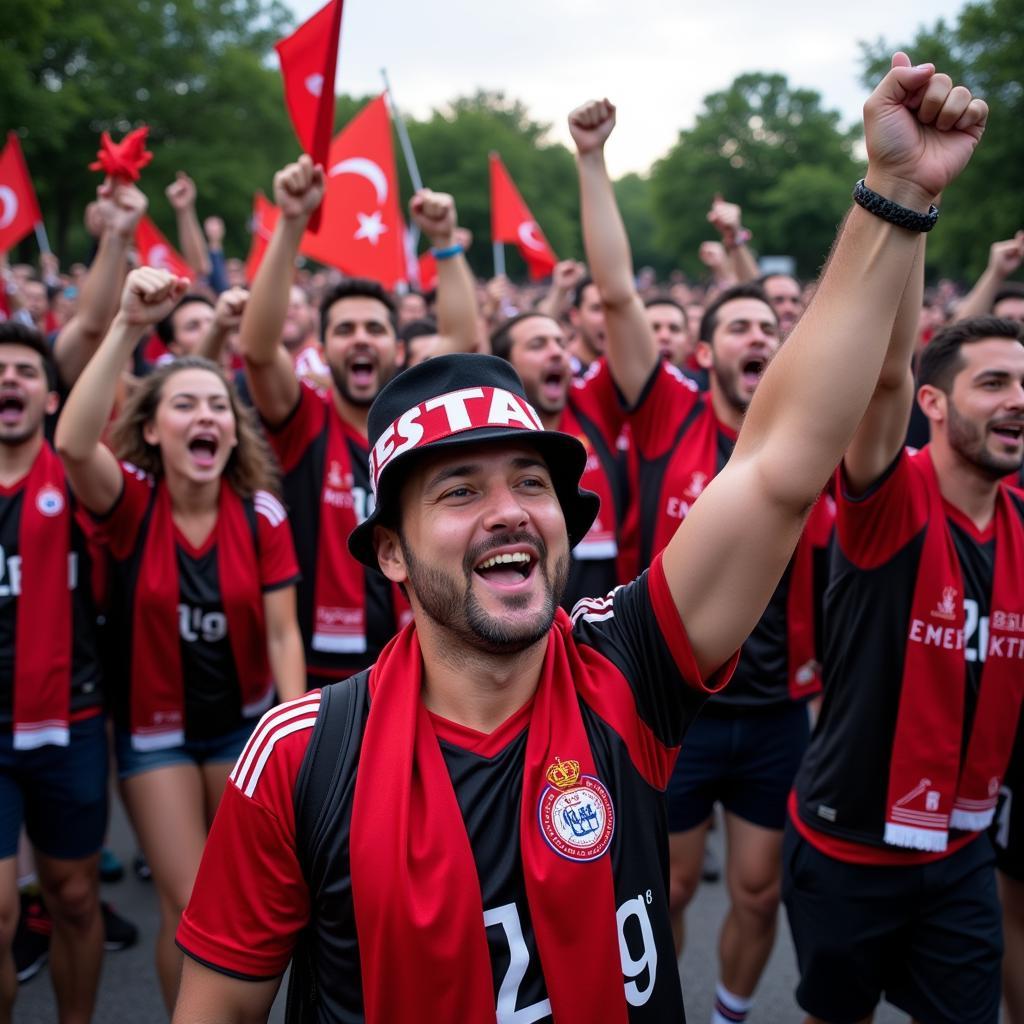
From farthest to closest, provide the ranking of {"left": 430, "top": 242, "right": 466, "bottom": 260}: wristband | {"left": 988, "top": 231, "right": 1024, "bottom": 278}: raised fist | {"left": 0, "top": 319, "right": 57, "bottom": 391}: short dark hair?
{"left": 988, "top": 231, "right": 1024, "bottom": 278}: raised fist, {"left": 430, "top": 242, "right": 466, "bottom": 260}: wristband, {"left": 0, "top": 319, "right": 57, "bottom": 391}: short dark hair

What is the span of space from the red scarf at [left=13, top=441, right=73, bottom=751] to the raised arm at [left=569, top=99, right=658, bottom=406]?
2.12 metres

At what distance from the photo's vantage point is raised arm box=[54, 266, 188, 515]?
11.3ft

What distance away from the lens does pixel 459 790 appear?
1.88 meters

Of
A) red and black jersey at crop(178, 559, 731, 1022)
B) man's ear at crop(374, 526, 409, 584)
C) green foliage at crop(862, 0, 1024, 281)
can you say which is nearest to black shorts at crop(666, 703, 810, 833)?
red and black jersey at crop(178, 559, 731, 1022)

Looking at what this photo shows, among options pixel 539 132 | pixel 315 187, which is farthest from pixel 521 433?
pixel 539 132

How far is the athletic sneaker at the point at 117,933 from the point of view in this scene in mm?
4434

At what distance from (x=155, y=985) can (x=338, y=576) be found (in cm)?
174

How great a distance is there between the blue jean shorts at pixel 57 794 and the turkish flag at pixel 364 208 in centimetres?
354

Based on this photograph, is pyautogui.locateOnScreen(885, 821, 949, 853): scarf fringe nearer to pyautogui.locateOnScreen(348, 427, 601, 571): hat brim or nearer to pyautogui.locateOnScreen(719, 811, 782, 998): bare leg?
pyautogui.locateOnScreen(719, 811, 782, 998): bare leg

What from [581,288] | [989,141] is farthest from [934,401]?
[989,141]

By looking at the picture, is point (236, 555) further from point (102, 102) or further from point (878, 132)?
point (102, 102)

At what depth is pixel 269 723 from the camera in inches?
77.2

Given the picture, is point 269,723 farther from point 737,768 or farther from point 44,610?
point 737,768

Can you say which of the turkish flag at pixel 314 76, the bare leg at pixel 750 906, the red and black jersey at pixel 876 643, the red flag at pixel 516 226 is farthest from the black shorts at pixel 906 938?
the red flag at pixel 516 226
